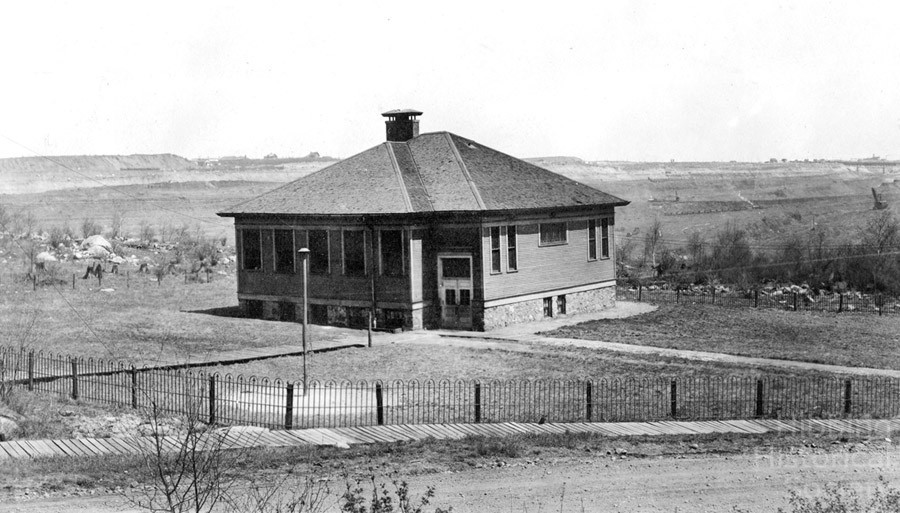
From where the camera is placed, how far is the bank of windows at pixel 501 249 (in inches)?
1459

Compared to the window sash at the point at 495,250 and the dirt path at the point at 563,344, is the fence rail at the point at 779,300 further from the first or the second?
the window sash at the point at 495,250

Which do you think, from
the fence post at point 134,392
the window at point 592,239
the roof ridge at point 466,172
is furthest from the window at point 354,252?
the fence post at point 134,392

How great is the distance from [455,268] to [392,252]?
2585 millimetres

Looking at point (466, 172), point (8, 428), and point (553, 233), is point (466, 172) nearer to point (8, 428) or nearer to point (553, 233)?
point (553, 233)

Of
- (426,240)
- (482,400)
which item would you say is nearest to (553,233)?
(426,240)

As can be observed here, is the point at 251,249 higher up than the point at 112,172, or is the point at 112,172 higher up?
the point at 112,172

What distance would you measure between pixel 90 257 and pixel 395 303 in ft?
119

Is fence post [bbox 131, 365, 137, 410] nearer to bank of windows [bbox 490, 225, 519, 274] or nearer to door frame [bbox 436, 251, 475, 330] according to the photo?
door frame [bbox 436, 251, 475, 330]

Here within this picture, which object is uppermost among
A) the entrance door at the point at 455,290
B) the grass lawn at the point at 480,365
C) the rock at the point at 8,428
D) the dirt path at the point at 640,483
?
the entrance door at the point at 455,290

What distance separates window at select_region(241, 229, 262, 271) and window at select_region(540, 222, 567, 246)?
12407mm

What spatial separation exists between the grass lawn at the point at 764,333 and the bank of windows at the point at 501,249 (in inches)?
137

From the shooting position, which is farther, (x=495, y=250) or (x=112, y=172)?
(x=112, y=172)

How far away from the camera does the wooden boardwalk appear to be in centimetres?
1711

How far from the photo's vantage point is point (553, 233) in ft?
132
